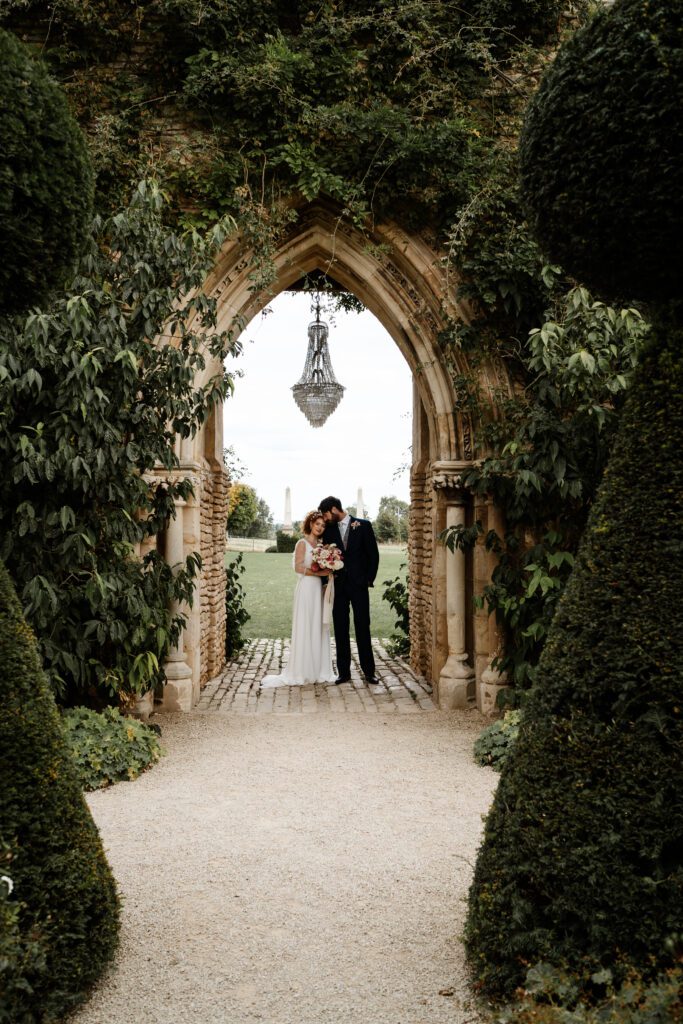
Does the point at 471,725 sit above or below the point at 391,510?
below

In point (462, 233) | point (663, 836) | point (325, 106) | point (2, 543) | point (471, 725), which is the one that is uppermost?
point (325, 106)

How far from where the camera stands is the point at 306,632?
8242 millimetres

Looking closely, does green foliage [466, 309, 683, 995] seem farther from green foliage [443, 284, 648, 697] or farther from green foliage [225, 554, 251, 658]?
green foliage [225, 554, 251, 658]

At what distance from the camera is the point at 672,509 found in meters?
2.21

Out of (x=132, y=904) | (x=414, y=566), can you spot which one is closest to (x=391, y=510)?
(x=414, y=566)

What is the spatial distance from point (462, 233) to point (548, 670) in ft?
15.0

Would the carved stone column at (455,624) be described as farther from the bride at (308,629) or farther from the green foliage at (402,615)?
the green foliage at (402,615)

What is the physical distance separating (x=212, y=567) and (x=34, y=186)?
5.73 m

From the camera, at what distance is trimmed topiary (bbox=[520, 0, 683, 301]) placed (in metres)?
2.27

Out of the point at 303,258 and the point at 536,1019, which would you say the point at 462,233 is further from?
the point at 536,1019

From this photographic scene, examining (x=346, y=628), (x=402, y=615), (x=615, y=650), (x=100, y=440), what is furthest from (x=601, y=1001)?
(x=402, y=615)

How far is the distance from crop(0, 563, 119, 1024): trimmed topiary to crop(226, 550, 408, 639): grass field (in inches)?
342

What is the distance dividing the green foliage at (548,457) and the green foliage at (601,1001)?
126 inches

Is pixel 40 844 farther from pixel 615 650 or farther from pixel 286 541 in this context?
pixel 286 541
